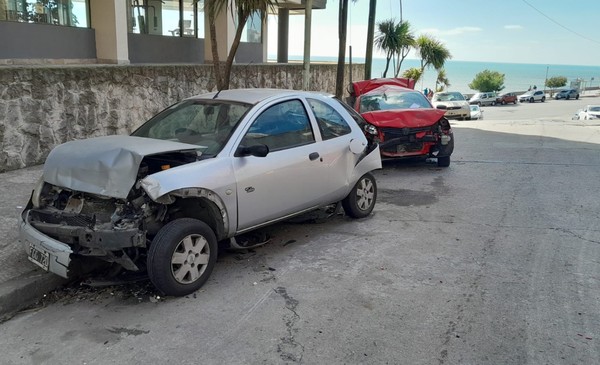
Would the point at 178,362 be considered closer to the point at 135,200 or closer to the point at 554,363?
the point at 135,200

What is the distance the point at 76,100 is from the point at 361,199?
5.18m

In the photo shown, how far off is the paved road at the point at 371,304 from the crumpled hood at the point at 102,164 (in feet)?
3.22

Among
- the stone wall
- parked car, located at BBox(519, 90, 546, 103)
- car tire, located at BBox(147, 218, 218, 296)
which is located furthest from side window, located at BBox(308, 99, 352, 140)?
parked car, located at BBox(519, 90, 546, 103)

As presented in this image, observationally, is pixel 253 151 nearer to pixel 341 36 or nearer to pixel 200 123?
pixel 200 123

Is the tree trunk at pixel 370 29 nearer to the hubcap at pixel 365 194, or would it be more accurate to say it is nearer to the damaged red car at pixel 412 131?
the damaged red car at pixel 412 131

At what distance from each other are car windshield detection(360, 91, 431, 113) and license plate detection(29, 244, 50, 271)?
289 inches

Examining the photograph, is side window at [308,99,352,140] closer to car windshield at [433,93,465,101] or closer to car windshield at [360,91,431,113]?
car windshield at [360,91,431,113]

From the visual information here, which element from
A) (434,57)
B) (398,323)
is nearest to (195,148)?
(398,323)

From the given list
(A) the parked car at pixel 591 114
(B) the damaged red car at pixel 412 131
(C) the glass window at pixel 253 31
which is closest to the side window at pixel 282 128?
(B) the damaged red car at pixel 412 131

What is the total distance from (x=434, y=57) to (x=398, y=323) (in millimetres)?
35296

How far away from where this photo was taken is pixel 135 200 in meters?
4.02

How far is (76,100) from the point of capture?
8461mm

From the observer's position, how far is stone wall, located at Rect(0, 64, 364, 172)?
24.6 ft

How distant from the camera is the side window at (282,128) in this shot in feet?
16.4
